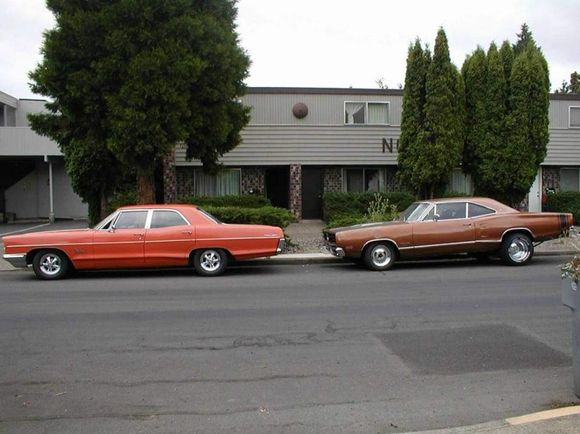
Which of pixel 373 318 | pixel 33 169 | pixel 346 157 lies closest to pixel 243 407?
pixel 373 318

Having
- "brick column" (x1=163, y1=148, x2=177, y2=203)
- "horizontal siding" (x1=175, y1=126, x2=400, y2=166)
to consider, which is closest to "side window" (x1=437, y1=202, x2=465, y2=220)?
"horizontal siding" (x1=175, y1=126, x2=400, y2=166)

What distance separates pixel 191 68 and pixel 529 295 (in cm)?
928

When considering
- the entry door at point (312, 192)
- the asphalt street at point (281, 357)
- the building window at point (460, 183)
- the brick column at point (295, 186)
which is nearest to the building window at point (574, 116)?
the building window at point (460, 183)

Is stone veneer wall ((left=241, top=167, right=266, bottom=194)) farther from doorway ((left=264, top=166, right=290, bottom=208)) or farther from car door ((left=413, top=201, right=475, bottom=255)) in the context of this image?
car door ((left=413, top=201, right=475, bottom=255))

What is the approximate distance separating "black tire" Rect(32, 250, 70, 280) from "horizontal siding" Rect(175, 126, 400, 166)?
1127 cm

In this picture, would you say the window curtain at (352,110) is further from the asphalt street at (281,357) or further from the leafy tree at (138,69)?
the asphalt street at (281,357)

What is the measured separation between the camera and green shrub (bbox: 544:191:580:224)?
870 inches

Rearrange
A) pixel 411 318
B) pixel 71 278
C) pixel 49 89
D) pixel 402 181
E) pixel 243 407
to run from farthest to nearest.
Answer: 1. pixel 402 181
2. pixel 49 89
3. pixel 71 278
4. pixel 411 318
5. pixel 243 407

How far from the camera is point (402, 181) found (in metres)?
20.8

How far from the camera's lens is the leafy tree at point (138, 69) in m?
14.0

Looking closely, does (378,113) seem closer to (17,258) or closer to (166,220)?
(166,220)

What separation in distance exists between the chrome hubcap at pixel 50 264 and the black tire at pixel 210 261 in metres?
2.64

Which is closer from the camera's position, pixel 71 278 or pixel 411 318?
pixel 411 318

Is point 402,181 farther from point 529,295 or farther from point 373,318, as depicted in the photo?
point 373,318
